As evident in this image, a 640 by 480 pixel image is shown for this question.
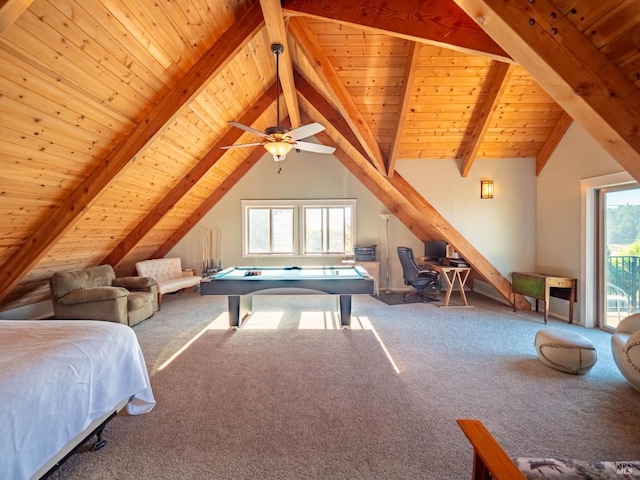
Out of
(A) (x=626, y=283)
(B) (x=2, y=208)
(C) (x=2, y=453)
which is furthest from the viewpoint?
(A) (x=626, y=283)

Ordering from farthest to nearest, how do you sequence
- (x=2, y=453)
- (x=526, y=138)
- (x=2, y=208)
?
(x=526, y=138) < (x=2, y=208) < (x=2, y=453)

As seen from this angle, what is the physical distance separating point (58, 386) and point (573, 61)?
3.13m

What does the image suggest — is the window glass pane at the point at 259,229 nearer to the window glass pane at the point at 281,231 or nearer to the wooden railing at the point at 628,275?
the window glass pane at the point at 281,231

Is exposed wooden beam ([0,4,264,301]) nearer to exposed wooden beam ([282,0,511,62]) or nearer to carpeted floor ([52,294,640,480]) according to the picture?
exposed wooden beam ([282,0,511,62])

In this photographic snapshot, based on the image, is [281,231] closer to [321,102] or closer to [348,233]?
[348,233]

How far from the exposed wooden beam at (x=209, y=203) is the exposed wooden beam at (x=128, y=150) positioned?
3185 millimetres

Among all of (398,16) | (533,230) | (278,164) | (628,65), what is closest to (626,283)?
(533,230)

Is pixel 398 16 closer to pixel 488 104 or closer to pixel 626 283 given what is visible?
pixel 488 104

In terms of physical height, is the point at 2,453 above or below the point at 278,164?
below

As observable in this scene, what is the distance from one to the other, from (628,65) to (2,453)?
3.36m

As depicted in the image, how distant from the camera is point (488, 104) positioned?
3.77 m

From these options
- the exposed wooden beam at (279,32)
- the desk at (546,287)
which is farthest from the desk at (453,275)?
the exposed wooden beam at (279,32)

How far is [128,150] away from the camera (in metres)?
3.16

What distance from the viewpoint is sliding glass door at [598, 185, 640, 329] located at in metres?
3.59
